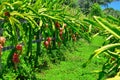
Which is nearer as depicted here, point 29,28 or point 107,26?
point 107,26

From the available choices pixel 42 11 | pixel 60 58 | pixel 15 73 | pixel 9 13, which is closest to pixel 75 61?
pixel 60 58

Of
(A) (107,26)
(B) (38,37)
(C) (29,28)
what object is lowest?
(B) (38,37)

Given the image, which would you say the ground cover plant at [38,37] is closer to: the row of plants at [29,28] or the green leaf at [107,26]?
the row of plants at [29,28]

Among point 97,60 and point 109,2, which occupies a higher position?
point 97,60

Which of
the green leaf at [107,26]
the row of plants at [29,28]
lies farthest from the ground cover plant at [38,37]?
the green leaf at [107,26]

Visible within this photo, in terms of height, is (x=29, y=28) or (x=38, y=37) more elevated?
(x=29, y=28)

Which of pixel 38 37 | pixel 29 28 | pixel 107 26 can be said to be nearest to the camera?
pixel 107 26

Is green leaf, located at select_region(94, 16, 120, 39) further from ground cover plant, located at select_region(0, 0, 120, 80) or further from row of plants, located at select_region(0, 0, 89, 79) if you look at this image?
row of plants, located at select_region(0, 0, 89, 79)

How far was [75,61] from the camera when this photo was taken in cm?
1180

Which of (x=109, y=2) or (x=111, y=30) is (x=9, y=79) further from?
(x=109, y=2)

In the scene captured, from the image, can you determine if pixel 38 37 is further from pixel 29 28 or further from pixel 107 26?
pixel 107 26

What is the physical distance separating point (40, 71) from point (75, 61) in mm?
2727

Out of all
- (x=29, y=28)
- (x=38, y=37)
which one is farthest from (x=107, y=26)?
(x=38, y=37)

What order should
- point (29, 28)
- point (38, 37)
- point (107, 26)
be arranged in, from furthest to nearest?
point (38, 37) → point (29, 28) → point (107, 26)
